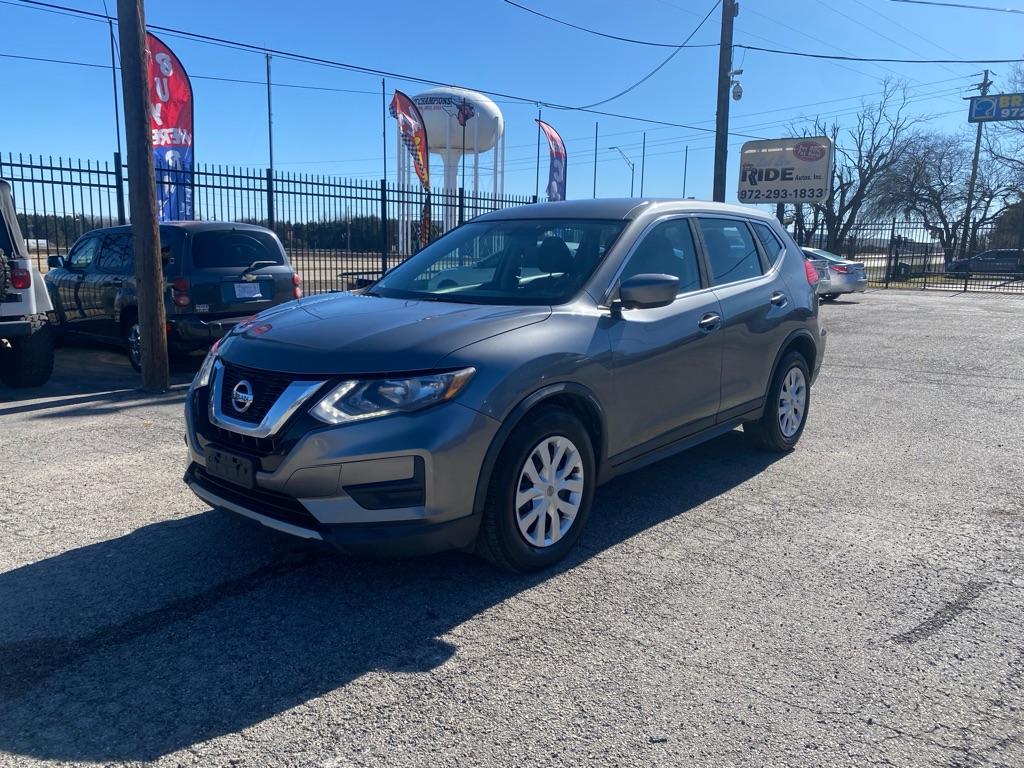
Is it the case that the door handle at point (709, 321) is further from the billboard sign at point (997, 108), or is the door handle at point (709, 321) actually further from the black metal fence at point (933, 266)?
the billboard sign at point (997, 108)

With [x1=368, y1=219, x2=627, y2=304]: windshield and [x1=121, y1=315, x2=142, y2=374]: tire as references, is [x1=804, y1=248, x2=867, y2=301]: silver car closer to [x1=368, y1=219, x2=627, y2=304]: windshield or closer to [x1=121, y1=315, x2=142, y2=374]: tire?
[x1=121, y1=315, x2=142, y2=374]: tire

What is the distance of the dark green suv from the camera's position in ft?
27.9

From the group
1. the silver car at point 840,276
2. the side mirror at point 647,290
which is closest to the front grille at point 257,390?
the side mirror at point 647,290

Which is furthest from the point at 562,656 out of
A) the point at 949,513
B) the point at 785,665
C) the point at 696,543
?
the point at 949,513

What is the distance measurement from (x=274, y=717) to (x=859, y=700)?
1.99 metres

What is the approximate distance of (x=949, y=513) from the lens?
475cm

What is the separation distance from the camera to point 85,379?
8.90 metres

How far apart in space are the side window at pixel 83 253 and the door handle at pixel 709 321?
7.77 meters

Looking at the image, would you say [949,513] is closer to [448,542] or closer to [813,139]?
[448,542]

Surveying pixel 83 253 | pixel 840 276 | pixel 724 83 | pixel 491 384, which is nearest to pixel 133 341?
pixel 83 253

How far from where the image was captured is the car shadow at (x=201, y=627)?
8.77ft

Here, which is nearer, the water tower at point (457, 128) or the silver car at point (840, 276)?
the silver car at point (840, 276)

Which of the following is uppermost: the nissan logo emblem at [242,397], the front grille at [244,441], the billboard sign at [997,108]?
the billboard sign at [997,108]

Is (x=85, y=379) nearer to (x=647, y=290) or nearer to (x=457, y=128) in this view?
(x=647, y=290)
